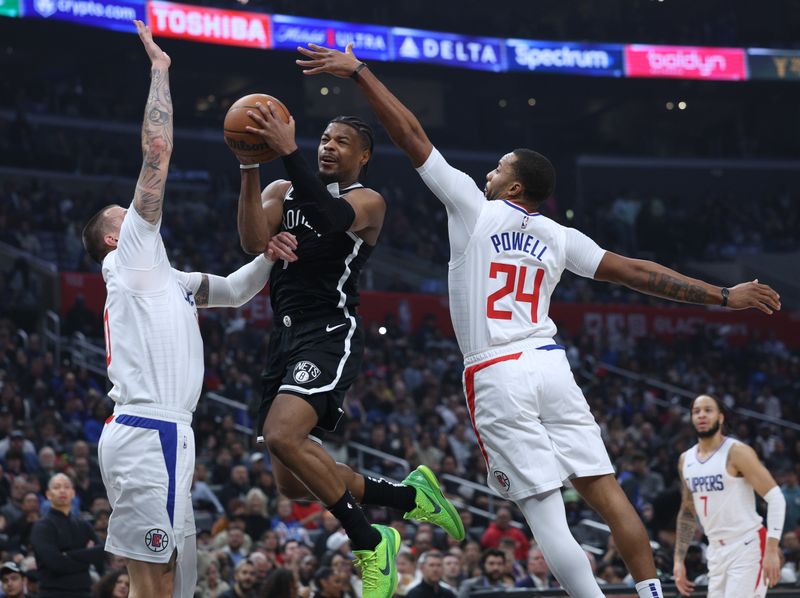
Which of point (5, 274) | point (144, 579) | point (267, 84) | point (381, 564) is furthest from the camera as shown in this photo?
point (267, 84)

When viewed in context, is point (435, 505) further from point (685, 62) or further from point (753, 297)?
point (685, 62)

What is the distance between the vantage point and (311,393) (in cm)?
567

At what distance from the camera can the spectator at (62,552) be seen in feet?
28.1

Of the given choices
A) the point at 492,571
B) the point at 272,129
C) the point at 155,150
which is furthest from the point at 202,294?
the point at 492,571

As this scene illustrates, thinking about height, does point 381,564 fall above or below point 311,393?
below

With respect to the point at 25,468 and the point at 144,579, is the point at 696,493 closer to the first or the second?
the point at 144,579

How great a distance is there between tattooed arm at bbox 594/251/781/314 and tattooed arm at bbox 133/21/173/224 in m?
2.19

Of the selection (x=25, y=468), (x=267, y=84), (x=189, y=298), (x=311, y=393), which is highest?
(x=267, y=84)

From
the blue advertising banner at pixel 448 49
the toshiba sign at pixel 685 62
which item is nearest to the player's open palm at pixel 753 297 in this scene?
the blue advertising banner at pixel 448 49

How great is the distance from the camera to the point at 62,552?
8.64m

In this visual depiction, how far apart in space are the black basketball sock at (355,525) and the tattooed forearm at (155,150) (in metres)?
1.67

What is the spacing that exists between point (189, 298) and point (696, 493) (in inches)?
187

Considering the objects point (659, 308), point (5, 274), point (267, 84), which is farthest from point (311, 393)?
point (267, 84)

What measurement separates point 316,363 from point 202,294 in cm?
86
